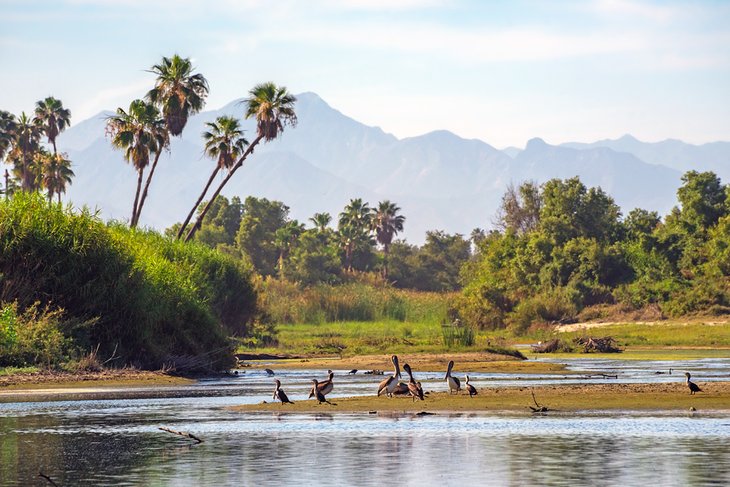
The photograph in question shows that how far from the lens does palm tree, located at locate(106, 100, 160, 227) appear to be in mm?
87625

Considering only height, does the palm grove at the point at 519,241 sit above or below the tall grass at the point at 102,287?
above

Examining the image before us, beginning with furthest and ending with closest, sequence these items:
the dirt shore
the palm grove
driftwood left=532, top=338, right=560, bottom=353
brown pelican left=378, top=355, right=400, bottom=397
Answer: the palm grove
driftwood left=532, top=338, right=560, bottom=353
brown pelican left=378, top=355, right=400, bottom=397
the dirt shore

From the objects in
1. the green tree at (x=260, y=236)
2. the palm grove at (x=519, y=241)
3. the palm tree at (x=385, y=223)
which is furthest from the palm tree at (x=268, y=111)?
the palm tree at (x=385, y=223)

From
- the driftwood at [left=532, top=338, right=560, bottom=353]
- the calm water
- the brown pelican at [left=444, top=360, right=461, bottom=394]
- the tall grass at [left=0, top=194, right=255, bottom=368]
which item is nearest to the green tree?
the driftwood at [left=532, top=338, right=560, bottom=353]

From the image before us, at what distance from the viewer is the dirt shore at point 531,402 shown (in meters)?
31.9

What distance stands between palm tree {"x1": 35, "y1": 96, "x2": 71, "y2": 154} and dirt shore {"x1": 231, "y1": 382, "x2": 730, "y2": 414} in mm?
79733

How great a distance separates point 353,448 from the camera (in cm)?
2345

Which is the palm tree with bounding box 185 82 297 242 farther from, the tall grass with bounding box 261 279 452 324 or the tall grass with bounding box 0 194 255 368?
the tall grass with bounding box 0 194 255 368

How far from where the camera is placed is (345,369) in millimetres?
56688

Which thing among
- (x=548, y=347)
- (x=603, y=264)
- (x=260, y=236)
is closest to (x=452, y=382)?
(x=548, y=347)

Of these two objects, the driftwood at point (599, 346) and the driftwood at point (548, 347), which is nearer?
the driftwood at point (599, 346)

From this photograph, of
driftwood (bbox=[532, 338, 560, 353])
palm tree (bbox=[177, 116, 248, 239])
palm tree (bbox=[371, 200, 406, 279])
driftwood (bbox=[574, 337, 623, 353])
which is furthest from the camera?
palm tree (bbox=[371, 200, 406, 279])

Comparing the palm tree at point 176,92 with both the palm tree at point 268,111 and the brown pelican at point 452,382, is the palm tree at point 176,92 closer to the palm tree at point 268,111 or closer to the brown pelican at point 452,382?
the palm tree at point 268,111

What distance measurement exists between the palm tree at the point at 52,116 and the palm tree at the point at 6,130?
2640mm
